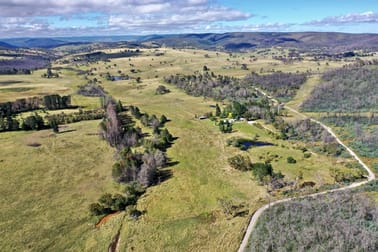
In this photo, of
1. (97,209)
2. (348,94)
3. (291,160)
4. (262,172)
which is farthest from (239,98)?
(97,209)

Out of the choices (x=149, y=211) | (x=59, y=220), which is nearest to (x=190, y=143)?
(x=149, y=211)

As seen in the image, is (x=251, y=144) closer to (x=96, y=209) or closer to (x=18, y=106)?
(x=96, y=209)

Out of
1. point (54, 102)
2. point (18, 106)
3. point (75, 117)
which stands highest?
point (54, 102)

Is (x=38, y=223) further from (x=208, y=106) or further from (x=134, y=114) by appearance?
(x=208, y=106)

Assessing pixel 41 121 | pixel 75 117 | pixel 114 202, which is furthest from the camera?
pixel 75 117

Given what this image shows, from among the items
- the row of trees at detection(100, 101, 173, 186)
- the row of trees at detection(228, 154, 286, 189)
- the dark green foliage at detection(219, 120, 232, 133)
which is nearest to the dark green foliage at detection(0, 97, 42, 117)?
the row of trees at detection(100, 101, 173, 186)
